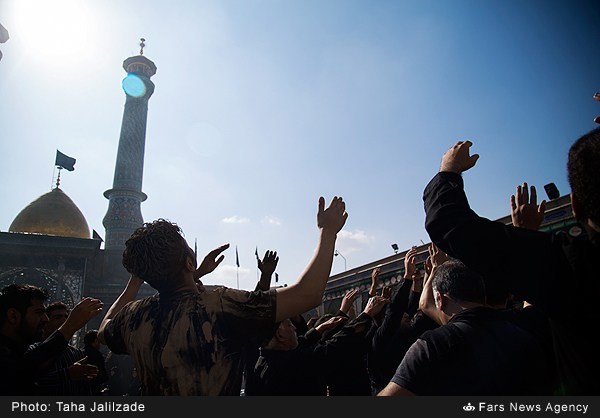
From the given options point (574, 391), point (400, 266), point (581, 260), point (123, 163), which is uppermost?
point (123, 163)

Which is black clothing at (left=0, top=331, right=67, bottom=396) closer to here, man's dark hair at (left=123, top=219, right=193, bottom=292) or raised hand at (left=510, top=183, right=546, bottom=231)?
man's dark hair at (left=123, top=219, right=193, bottom=292)

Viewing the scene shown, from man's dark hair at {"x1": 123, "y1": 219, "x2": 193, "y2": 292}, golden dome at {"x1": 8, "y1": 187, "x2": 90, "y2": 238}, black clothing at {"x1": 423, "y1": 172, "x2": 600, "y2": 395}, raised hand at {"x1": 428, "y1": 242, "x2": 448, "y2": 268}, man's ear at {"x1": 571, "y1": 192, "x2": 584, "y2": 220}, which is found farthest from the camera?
golden dome at {"x1": 8, "y1": 187, "x2": 90, "y2": 238}

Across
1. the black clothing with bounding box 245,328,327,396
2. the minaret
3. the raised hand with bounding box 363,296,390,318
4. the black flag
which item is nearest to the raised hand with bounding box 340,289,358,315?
the raised hand with bounding box 363,296,390,318

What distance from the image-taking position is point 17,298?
3.06 m

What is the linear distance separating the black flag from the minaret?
3262 millimetres

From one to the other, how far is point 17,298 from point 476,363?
3293 mm

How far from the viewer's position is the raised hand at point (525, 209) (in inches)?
65.4

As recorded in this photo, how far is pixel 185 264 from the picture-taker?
1.90m

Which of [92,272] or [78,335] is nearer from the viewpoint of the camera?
[78,335]

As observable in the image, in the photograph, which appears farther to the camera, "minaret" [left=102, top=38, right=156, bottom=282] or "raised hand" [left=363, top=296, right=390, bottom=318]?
"minaret" [left=102, top=38, right=156, bottom=282]

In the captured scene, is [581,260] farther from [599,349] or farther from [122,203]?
[122,203]

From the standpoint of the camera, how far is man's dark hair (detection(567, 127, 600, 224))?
3.70ft

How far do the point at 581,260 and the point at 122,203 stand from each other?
1116 inches

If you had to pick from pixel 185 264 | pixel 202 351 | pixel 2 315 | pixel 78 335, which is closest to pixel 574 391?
pixel 202 351
